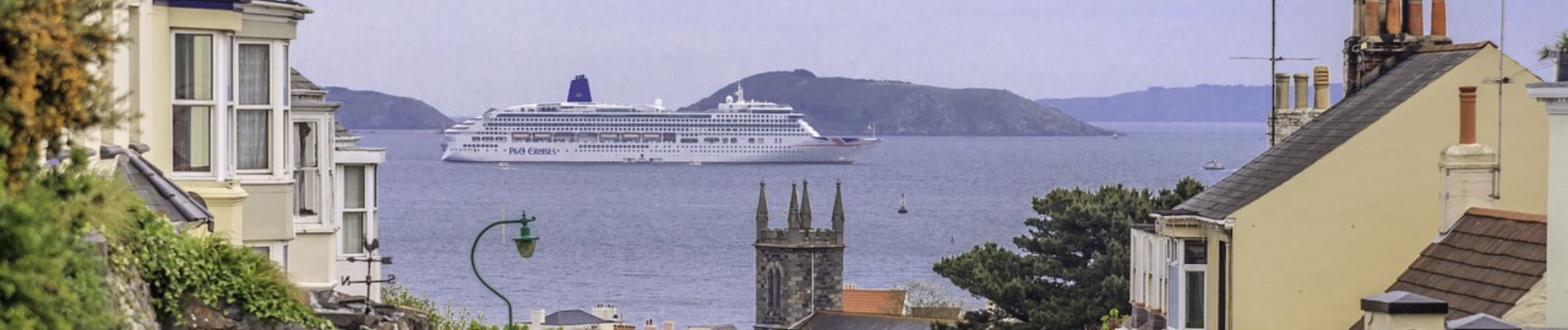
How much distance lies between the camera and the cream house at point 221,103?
38.0 ft

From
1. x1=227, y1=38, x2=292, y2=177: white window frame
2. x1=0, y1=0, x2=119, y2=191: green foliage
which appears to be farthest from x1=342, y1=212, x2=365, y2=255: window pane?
x1=0, y1=0, x2=119, y2=191: green foliage

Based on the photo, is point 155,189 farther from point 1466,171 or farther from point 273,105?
point 1466,171

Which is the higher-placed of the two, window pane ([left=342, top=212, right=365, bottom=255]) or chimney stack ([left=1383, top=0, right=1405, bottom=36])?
chimney stack ([left=1383, top=0, right=1405, bottom=36])

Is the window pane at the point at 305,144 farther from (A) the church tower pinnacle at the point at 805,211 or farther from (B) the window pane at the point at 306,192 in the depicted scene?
(A) the church tower pinnacle at the point at 805,211

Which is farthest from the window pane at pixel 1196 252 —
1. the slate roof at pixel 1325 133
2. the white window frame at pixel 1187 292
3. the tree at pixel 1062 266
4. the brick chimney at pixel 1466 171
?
the tree at pixel 1062 266

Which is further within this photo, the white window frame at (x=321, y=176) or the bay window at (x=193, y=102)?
the white window frame at (x=321, y=176)

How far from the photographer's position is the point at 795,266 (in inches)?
3228

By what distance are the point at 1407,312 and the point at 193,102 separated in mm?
5965

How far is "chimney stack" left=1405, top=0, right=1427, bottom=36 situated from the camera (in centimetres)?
1503

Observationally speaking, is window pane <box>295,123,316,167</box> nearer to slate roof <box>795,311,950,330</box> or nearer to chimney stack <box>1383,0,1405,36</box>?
chimney stack <box>1383,0,1405,36</box>

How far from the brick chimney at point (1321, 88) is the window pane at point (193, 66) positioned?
8207 millimetres

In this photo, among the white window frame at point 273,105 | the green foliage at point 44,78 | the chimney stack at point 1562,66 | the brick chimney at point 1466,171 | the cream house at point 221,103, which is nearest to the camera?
the green foliage at point 44,78

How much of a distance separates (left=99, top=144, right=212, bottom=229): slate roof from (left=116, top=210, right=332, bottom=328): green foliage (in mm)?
1053

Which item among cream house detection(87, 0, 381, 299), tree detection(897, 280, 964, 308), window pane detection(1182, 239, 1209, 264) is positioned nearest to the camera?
cream house detection(87, 0, 381, 299)
